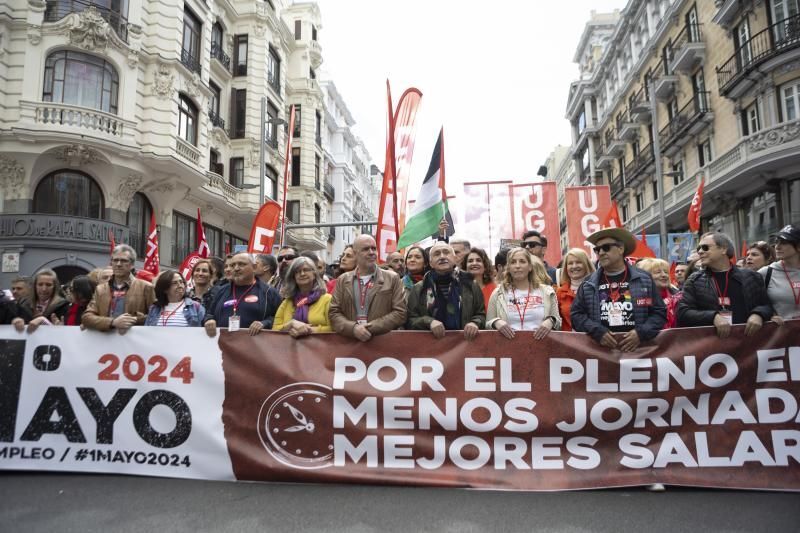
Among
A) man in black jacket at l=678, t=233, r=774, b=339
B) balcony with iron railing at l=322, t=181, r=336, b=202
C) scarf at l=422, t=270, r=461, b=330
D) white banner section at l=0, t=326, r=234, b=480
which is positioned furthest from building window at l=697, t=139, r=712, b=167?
white banner section at l=0, t=326, r=234, b=480

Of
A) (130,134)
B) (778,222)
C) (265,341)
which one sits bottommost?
(265,341)

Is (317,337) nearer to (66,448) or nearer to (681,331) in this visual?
(66,448)

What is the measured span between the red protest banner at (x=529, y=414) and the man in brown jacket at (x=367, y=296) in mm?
229

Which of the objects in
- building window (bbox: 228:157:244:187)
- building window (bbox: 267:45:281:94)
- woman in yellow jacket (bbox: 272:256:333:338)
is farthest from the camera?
building window (bbox: 267:45:281:94)

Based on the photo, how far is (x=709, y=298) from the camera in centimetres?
432

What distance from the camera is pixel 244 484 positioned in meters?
4.17

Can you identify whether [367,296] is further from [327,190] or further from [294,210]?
[327,190]

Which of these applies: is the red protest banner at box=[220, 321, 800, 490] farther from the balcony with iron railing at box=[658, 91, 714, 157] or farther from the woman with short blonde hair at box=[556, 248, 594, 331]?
the balcony with iron railing at box=[658, 91, 714, 157]

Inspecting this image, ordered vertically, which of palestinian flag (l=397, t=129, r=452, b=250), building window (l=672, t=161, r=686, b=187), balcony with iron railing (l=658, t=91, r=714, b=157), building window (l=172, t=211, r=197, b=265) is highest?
balcony with iron railing (l=658, t=91, r=714, b=157)

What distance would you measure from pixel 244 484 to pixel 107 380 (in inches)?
59.7

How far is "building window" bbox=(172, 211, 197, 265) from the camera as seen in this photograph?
20531mm

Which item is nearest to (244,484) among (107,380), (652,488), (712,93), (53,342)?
(107,380)

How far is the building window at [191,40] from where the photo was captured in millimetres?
20094

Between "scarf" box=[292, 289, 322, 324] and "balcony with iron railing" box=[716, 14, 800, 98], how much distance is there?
20.0m
